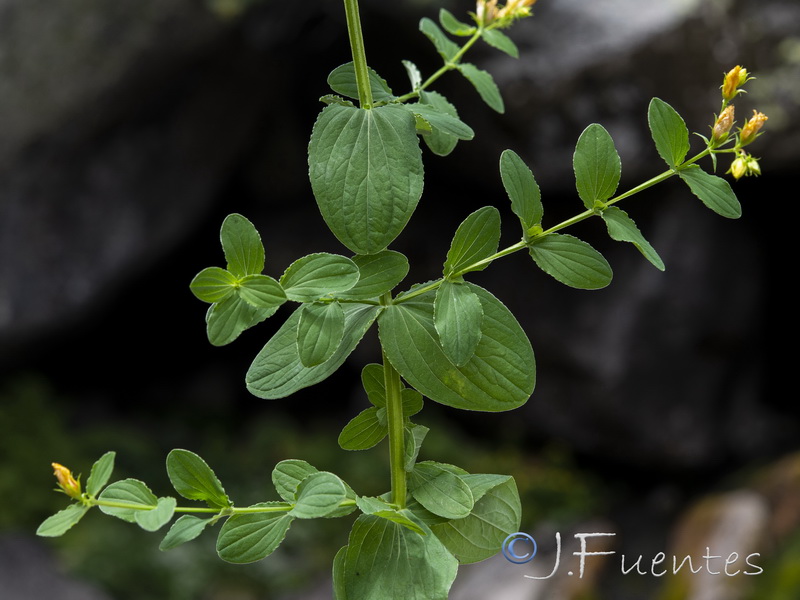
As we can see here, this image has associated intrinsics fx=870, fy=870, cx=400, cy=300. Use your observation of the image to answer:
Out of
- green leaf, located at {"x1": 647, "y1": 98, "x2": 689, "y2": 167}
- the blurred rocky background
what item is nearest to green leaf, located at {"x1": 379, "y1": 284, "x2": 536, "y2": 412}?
green leaf, located at {"x1": 647, "y1": 98, "x2": 689, "y2": 167}

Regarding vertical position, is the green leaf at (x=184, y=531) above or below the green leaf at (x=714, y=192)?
below

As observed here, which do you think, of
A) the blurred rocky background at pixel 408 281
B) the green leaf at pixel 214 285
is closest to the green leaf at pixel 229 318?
the green leaf at pixel 214 285

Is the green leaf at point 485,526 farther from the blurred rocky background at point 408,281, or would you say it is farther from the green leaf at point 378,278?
the blurred rocky background at point 408,281

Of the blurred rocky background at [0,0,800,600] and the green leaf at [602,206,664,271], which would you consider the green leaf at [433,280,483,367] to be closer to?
the green leaf at [602,206,664,271]

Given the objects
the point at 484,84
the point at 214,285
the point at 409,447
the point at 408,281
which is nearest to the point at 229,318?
the point at 214,285

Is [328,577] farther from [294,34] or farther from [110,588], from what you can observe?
[294,34]

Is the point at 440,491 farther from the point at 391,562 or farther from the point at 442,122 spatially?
the point at 442,122
